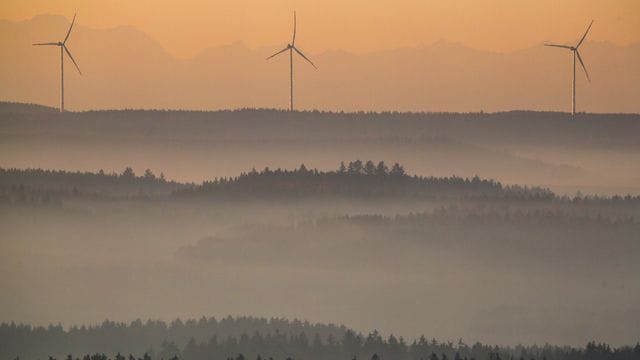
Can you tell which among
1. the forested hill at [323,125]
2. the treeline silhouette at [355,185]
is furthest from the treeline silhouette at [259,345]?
the forested hill at [323,125]

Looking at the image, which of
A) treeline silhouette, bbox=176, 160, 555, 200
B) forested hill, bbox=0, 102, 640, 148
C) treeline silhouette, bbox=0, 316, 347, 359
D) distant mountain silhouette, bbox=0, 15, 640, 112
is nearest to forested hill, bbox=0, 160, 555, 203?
treeline silhouette, bbox=176, 160, 555, 200

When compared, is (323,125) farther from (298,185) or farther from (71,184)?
(71,184)

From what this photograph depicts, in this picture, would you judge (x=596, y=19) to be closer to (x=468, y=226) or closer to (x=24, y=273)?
(x=468, y=226)

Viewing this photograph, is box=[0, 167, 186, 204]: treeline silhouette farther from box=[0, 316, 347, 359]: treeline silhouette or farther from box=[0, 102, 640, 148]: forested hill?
box=[0, 316, 347, 359]: treeline silhouette

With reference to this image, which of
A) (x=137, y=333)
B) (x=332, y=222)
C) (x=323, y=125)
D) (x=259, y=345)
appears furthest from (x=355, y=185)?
(x=137, y=333)

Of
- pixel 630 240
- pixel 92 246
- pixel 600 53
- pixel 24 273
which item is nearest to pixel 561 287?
pixel 630 240
